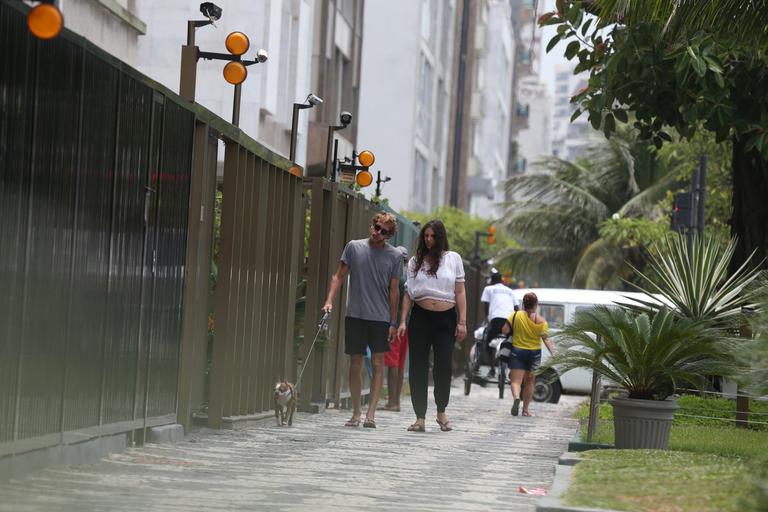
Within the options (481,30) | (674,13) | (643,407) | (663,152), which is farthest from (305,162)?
(481,30)

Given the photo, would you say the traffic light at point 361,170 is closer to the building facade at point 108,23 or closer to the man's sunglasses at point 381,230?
the building facade at point 108,23

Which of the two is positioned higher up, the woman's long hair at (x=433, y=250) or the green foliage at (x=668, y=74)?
the green foliage at (x=668, y=74)

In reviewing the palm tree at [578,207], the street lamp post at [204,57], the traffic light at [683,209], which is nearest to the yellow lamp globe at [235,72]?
the street lamp post at [204,57]

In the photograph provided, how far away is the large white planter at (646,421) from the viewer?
34.2 ft

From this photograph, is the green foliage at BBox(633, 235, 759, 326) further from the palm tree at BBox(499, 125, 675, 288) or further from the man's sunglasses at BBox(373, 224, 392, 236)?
the palm tree at BBox(499, 125, 675, 288)

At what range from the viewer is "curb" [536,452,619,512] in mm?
6809

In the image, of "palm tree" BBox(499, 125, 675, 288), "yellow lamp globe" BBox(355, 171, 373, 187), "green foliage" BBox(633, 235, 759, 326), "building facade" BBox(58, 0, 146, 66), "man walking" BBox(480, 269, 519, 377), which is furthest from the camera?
"palm tree" BBox(499, 125, 675, 288)

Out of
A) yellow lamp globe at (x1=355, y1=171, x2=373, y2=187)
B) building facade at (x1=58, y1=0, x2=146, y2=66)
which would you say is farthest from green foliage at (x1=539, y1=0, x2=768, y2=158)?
building facade at (x1=58, y1=0, x2=146, y2=66)

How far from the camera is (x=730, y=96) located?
48.4 feet

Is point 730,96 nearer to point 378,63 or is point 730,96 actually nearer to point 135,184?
point 135,184

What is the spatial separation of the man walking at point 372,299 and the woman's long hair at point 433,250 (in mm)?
182

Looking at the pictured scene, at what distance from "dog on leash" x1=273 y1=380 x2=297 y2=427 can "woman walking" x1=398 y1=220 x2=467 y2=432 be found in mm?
1196

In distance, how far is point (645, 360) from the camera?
413 inches

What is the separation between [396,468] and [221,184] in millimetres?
3517
